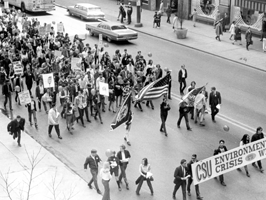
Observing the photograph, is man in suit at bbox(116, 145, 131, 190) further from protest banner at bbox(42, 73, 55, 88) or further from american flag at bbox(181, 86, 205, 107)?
protest banner at bbox(42, 73, 55, 88)

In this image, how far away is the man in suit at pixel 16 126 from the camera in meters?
19.3

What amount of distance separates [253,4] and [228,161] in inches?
861

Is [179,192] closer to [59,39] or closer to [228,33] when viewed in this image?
[59,39]

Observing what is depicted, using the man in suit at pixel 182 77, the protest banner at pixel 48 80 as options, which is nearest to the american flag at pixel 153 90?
the man in suit at pixel 182 77

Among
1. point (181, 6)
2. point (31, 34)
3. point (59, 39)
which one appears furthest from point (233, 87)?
point (181, 6)

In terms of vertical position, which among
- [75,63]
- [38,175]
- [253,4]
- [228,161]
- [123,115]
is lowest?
[38,175]

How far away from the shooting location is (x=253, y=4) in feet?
117

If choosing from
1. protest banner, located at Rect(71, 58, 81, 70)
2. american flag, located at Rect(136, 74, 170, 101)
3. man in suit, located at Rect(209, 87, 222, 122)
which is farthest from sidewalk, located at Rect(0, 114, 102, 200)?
man in suit, located at Rect(209, 87, 222, 122)

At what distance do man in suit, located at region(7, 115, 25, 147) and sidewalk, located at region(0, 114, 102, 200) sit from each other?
1.67ft

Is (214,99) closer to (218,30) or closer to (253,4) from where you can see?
(218,30)

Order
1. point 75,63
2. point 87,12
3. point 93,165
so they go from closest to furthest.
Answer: point 93,165, point 75,63, point 87,12

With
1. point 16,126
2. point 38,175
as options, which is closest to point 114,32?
point 16,126

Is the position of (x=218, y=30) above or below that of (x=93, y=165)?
above

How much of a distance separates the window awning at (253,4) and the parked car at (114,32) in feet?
24.9
